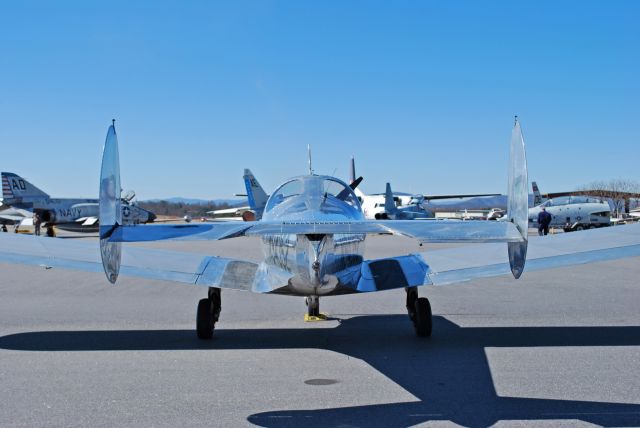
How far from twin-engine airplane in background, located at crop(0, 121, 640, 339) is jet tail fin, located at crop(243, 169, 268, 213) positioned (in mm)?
22276

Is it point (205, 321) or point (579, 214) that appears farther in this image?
point (579, 214)

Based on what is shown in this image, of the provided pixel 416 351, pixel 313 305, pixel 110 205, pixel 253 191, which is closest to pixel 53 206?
pixel 253 191

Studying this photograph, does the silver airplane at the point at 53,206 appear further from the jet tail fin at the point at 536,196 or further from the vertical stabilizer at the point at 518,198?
the vertical stabilizer at the point at 518,198

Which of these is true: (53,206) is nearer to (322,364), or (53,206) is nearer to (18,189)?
(18,189)

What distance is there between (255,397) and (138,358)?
7.05 feet

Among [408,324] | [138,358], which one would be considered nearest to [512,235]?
[138,358]

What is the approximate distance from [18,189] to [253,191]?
22.6 metres

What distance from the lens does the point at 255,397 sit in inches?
223

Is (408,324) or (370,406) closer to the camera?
(370,406)

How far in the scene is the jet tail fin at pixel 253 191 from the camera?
106 feet

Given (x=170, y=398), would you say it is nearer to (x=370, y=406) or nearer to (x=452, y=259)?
(x=370, y=406)

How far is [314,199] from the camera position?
8312mm

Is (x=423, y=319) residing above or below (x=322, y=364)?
above

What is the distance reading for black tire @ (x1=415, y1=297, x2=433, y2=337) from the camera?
8516mm
